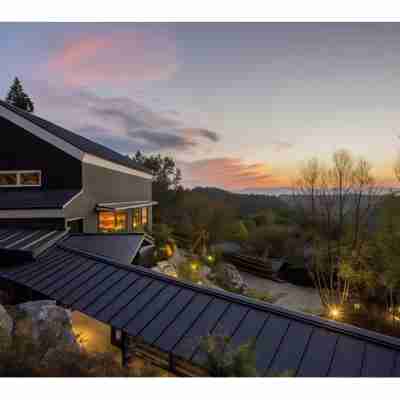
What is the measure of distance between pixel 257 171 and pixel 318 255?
16.9ft

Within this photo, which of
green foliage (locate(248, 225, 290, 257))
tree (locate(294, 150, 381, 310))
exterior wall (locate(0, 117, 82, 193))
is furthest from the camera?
green foliage (locate(248, 225, 290, 257))

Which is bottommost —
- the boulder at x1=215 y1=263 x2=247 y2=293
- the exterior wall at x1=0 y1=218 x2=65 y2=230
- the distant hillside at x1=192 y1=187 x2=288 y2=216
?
the boulder at x1=215 y1=263 x2=247 y2=293

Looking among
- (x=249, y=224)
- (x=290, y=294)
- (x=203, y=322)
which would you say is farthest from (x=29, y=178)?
(x=249, y=224)

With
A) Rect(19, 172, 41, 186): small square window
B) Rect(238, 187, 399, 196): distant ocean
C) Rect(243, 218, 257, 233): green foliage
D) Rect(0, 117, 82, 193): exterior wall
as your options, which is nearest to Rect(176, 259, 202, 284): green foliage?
Rect(0, 117, 82, 193): exterior wall

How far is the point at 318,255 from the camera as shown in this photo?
999 cm

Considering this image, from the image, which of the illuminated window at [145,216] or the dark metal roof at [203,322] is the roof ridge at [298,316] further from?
the illuminated window at [145,216]

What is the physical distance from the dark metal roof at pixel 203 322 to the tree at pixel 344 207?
22.8 feet

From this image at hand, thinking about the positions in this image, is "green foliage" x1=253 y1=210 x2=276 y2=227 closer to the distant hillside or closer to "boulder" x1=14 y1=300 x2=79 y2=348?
the distant hillside

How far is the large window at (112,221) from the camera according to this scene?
9.27m

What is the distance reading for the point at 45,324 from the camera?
9.91 ft

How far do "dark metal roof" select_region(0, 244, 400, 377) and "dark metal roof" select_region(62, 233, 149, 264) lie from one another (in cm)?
141

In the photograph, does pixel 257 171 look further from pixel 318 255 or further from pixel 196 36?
pixel 196 36

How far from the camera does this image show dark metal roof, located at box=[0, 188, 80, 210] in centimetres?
639
